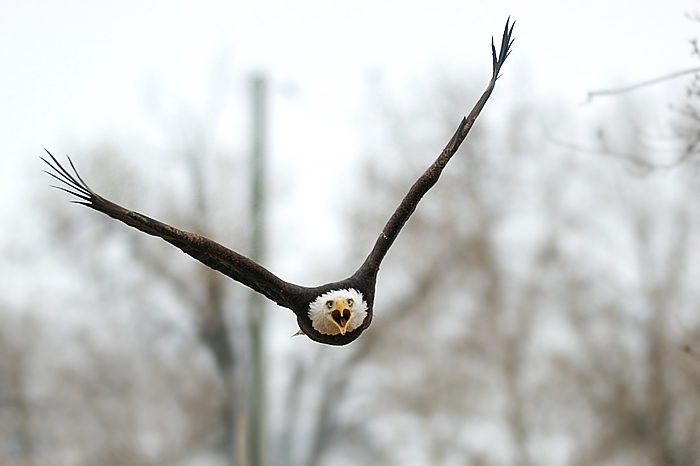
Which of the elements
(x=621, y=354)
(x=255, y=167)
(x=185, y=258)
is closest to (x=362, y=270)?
(x=255, y=167)

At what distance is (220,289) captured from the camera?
10.7 meters

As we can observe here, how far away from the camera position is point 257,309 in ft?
26.7

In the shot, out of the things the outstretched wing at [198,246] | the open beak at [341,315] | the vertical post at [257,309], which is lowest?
the open beak at [341,315]

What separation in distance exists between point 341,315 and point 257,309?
5214 millimetres

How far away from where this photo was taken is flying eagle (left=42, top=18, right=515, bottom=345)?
2775mm

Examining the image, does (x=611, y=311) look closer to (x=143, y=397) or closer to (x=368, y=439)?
(x=368, y=439)

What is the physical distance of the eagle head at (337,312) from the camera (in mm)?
2992

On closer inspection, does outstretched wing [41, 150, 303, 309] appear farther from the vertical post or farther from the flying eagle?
the vertical post

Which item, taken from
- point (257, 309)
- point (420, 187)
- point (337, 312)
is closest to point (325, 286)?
point (337, 312)

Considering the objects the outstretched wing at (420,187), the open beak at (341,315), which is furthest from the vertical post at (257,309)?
the open beak at (341,315)

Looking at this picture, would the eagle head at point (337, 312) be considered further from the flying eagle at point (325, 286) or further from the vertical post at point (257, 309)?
the vertical post at point (257, 309)

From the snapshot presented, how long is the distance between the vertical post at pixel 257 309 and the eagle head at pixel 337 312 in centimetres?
472

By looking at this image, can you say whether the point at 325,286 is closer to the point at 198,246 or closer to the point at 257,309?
the point at 198,246

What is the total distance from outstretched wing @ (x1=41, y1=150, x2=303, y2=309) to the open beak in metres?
0.17
